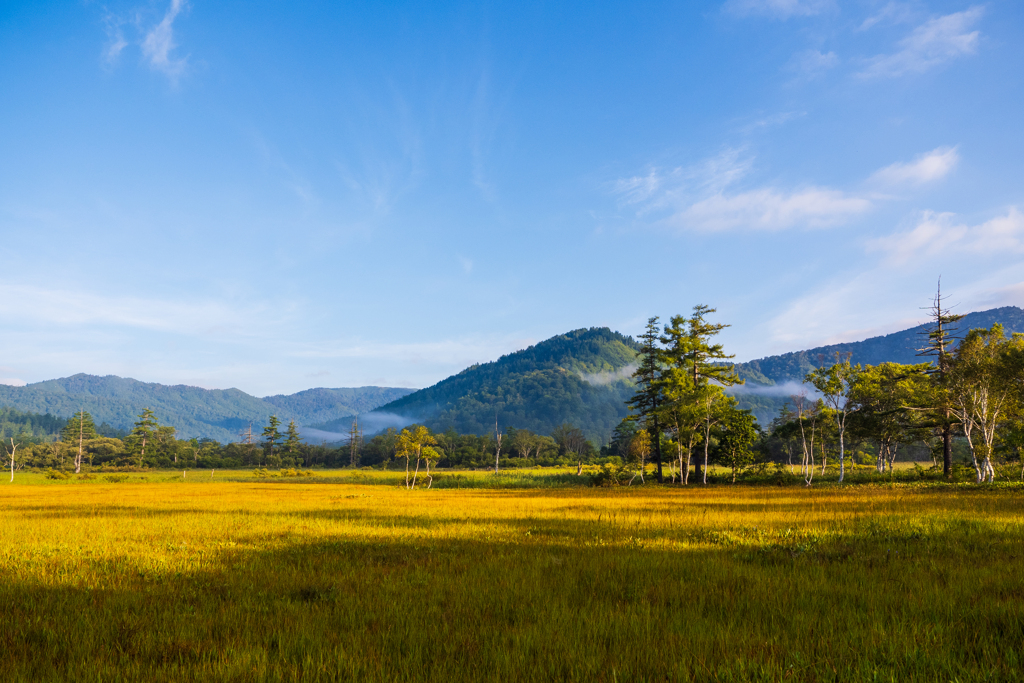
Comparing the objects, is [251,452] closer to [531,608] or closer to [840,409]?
[840,409]

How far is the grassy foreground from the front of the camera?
3838 millimetres

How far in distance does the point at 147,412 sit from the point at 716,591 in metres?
180

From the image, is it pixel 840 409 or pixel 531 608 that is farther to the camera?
pixel 840 409

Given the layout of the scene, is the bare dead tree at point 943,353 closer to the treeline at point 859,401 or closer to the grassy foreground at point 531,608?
the treeline at point 859,401

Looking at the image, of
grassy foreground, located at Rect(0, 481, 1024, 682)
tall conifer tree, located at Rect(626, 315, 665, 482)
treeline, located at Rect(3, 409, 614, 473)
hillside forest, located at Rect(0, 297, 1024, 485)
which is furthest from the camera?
treeline, located at Rect(3, 409, 614, 473)

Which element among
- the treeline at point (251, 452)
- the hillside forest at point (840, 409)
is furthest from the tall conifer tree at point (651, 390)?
the treeline at point (251, 452)

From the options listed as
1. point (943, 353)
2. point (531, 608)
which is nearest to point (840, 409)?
point (943, 353)

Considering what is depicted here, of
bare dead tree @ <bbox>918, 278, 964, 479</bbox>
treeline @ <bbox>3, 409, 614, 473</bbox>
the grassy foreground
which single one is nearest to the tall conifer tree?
bare dead tree @ <bbox>918, 278, 964, 479</bbox>

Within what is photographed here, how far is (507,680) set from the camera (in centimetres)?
359

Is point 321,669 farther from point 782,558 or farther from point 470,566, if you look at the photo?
point 782,558

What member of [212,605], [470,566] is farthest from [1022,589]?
[212,605]

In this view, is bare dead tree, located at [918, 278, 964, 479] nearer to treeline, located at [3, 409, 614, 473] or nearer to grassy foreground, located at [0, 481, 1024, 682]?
grassy foreground, located at [0, 481, 1024, 682]

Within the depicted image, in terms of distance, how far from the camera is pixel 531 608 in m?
5.47

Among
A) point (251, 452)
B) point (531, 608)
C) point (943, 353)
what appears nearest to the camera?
point (531, 608)
